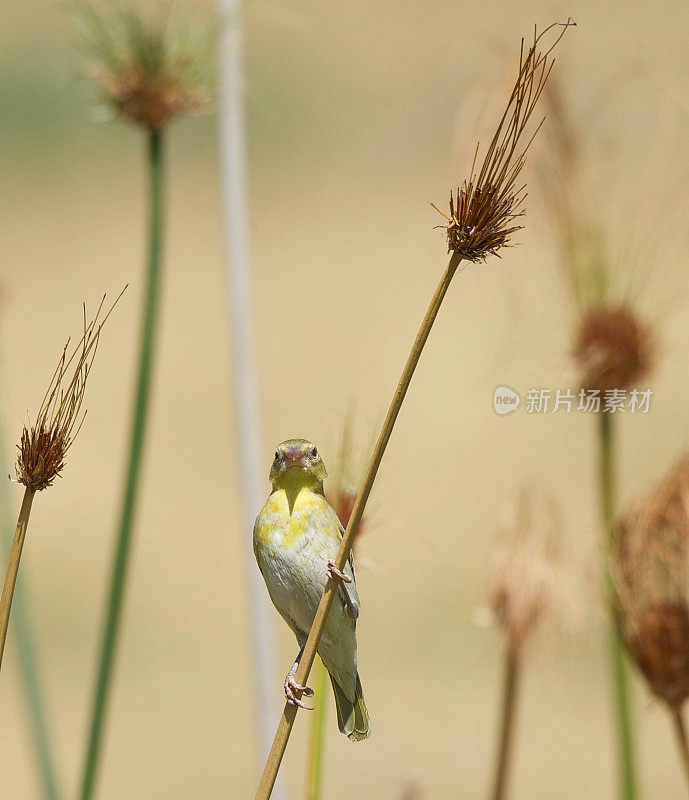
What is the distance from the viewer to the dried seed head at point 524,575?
3.57 ft

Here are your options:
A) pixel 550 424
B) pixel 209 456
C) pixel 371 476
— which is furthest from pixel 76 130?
pixel 371 476

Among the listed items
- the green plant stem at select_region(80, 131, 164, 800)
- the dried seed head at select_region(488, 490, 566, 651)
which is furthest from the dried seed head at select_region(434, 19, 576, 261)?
A: the dried seed head at select_region(488, 490, 566, 651)

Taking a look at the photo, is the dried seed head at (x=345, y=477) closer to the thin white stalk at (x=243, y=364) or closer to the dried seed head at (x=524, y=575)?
the thin white stalk at (x=243, y=364)

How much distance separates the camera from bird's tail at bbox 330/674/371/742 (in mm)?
714

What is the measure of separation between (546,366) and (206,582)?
330 centimetres

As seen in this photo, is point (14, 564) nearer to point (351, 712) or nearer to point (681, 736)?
point (351, 712)

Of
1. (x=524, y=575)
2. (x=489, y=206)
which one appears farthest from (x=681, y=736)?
(x=489, y=206)

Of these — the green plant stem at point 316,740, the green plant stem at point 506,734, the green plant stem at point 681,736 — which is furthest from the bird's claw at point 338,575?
the green plant stem at point 506,734

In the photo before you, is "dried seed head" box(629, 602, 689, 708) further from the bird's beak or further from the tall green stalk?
the tall green stalk

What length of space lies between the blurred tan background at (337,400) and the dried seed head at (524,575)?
26mm

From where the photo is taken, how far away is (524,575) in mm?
1106

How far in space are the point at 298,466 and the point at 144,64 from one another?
43 centimetres

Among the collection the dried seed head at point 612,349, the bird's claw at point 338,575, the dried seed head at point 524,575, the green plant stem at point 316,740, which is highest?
the dried seed head at point 612,349

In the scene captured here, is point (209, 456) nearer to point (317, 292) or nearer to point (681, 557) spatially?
point (317, 292)
